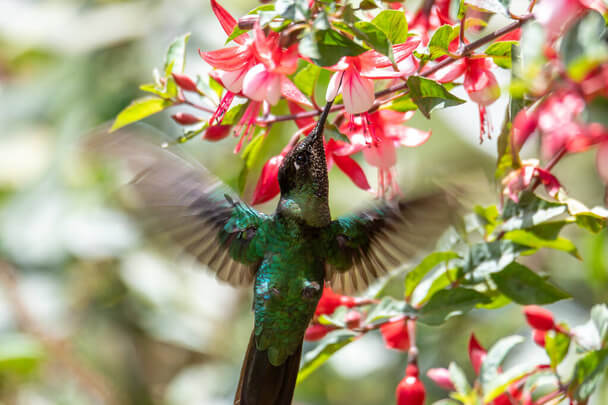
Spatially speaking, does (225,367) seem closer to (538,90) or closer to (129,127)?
(129,127)

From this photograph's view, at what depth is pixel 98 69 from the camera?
8.16 ft

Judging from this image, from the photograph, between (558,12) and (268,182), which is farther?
(268,182)

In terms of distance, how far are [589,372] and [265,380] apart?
42cm

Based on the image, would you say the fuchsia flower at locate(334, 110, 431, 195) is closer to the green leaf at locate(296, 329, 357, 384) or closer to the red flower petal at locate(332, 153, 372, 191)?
the red flower petal at locate(332, 153, 372, 191)

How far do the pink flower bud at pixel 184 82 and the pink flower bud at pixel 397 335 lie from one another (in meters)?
0.44

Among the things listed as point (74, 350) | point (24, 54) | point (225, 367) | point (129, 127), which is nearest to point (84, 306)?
point (74, 350)

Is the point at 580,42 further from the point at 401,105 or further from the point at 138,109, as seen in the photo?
the point at 138,109

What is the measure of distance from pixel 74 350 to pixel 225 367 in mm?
588

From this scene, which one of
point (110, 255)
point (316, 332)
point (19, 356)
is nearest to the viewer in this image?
point (316, 332)

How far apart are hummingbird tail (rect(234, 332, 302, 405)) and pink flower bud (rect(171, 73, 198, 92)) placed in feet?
1.15

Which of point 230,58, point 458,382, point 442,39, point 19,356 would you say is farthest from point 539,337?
point 19,356

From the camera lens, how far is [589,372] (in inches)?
34.4

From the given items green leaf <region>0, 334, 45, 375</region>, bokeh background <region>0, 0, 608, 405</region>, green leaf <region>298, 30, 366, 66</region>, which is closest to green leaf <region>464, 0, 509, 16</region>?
green leaf <region>298, 30, 366, 66</region>

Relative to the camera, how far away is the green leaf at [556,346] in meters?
0.92
